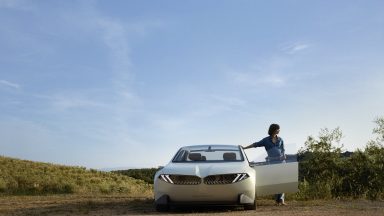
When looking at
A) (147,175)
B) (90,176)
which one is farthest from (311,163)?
(147,175)

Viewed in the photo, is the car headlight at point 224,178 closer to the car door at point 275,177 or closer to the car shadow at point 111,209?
the car shadow at point 111,209

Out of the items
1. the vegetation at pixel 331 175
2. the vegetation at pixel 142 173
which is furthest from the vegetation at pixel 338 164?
the vegetation at pixel 142 173

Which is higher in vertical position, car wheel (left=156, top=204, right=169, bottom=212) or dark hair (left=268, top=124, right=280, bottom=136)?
dark hair (left=268, top=124, right=280, bottom=136)

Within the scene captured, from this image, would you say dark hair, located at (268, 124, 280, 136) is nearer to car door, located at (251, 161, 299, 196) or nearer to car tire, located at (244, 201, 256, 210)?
car door, located at (251, 161, 299, 196)

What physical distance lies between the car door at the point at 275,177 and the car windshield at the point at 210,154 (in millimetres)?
502

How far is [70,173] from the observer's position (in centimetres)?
4238

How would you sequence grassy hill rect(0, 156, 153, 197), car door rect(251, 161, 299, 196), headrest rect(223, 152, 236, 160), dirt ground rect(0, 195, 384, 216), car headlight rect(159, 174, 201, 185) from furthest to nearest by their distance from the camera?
grassy hill rect(0, 156, 153, 197), headrest rect(223, 152, 236, 160), car door rect(251, 161, 299, 196), car headlight rect(159, 174, 201, 185), dirt ground rect(0, 195, 384, 216)

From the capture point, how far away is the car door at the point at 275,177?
11.2 meters

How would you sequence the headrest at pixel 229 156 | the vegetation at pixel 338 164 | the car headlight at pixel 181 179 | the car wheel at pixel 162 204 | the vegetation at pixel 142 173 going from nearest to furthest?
1. the car headlight at pixel 181 179
2. the car wheel at pixel 162 204
3. the headrest at pixel 229 156
4. the vegetation at pixel 338 164
5. the vegetation at pixel 142 173

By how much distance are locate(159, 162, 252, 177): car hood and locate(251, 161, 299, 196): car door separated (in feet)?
1.89

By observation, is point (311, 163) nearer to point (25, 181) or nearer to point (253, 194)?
point (253, 194)

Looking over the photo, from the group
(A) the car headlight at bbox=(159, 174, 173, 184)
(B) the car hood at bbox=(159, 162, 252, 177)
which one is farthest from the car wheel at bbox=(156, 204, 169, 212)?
(B) the car hood at bbox=(159, 162, 252, 177)

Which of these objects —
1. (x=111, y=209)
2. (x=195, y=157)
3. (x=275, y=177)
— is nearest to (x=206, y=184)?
(x=195, y=157)

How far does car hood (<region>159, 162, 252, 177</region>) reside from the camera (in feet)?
33.8
